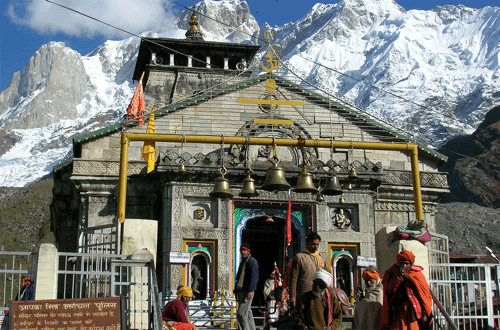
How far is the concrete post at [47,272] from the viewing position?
49.6 feet

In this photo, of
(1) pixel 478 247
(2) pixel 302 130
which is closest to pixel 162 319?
(2) pixel 302 130

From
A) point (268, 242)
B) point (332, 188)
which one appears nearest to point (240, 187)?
point (268, 242)

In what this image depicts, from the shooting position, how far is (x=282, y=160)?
92.5 ft

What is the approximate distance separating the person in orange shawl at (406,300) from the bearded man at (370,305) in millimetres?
454

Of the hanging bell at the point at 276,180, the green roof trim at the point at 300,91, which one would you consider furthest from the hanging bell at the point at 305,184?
the green roof trim at the point at 300,91

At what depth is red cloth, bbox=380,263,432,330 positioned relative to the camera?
1241 cm

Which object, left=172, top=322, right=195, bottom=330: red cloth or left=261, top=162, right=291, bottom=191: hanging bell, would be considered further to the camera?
left=261, top=162, right=291, bottom=191: hanging bell

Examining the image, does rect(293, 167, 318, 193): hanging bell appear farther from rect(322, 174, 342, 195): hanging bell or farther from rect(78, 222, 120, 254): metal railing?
rect(78, 222, 120, 254): metal railing

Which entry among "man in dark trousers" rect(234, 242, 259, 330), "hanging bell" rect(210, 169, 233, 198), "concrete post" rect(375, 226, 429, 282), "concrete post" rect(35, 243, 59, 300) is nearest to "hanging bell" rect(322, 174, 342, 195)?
"concrete post" rect(375, 226, 429, 282)

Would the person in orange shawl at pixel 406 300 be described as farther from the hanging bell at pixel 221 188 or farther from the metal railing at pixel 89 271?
the hanging bell at pixel 221 188

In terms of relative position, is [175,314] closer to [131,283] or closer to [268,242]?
[131,283]

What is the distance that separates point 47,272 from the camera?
15.2 m

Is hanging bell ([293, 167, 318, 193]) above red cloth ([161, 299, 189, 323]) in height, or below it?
above

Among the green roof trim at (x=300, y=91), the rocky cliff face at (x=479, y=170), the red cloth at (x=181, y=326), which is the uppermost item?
the rocky cliff face at (x=479, y=170)
